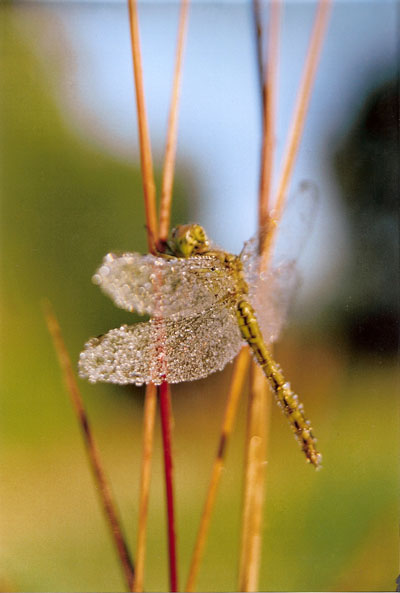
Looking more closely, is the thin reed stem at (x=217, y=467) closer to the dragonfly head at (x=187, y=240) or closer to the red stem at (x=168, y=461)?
the red stem at (x=168, y=461)

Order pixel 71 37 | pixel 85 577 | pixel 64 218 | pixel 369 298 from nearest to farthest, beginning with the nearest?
1. pixel 71 37
2. pixel 85 577
3. pixel 64 218
4. pixel 369 298

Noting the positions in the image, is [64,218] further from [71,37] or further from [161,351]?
[161,351]

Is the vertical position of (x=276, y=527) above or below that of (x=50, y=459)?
below

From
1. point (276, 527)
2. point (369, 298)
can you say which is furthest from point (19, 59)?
point (276, 527)

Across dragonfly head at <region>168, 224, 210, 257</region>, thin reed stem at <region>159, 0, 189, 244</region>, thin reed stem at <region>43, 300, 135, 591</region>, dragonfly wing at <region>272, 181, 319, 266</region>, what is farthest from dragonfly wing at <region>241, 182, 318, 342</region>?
thin reed stem at <region>43, 300, 135, 591</region>

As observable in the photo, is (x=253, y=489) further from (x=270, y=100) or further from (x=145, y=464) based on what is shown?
(x=270, y=100)

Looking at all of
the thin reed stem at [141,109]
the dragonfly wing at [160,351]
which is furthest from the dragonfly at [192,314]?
the thin reed stem at [141,109]

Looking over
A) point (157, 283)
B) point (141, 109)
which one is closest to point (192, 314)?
point (157, 283)
